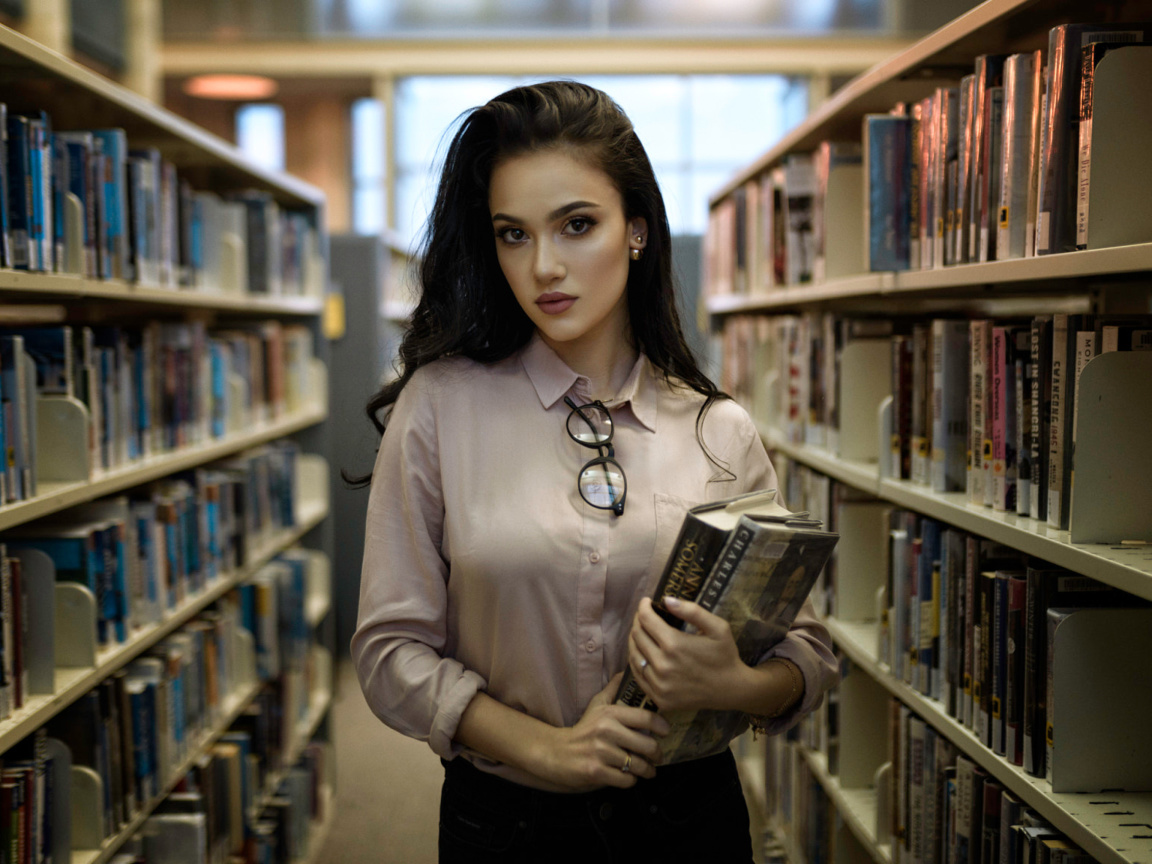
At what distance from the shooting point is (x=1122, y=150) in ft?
3.64

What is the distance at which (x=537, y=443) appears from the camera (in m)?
1.25

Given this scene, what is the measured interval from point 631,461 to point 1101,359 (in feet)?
1.85

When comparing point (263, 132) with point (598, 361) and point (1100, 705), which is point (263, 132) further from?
point (1100, 705)

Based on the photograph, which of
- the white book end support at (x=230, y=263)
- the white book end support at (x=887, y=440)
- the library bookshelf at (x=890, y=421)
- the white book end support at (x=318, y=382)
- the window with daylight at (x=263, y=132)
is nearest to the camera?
the library bookshelf at (x=890, y=421)

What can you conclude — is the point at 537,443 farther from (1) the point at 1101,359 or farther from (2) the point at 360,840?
(2) the point at 360,840

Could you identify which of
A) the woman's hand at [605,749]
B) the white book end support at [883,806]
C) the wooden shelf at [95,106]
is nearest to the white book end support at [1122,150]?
the woman's hand at [605,749]

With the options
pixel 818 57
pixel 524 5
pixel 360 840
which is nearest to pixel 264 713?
pixel 360 840

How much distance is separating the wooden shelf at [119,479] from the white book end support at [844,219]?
1495mm

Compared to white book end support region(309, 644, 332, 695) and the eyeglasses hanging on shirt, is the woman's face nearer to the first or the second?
the eyeglasses hanging on shirt

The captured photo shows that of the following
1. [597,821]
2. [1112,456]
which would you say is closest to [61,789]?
[597,821]

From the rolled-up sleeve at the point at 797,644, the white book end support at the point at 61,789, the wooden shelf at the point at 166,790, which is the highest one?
the rolled-up sleeve at the point at 797,644

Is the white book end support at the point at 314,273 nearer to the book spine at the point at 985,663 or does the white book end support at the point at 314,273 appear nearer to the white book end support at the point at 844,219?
the white book end support at the point at 844,219

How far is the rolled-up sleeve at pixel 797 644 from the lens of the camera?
1.25 meters

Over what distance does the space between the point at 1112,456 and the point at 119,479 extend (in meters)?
1.60
